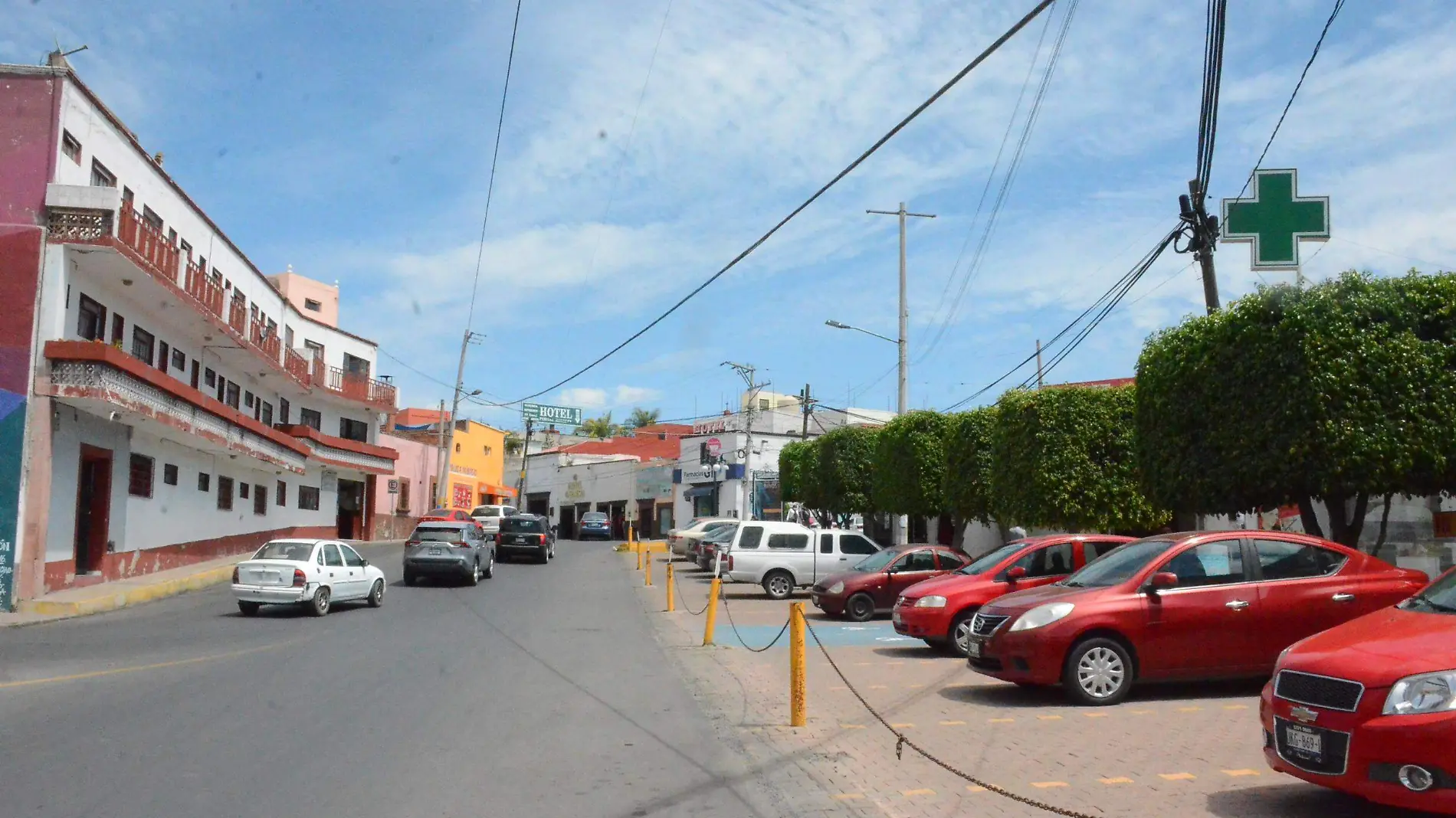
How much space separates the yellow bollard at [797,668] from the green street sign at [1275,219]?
27.4 feet

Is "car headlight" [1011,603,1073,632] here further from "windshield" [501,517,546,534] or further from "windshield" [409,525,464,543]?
"windshield" [501,517,546,534]

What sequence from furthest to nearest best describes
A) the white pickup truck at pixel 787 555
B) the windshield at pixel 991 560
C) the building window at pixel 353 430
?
the building window at pixel 353 430, the white pickup truck at pixel 787 555, the windshield at pixel 991 560

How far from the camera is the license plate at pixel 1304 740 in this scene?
5922 millimetres

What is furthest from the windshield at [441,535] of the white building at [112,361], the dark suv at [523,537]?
the dark suv at [523,537]

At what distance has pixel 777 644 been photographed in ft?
53.5

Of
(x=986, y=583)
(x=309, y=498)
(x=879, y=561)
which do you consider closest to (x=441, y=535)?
(x=879, y=561)

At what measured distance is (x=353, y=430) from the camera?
1934 inches

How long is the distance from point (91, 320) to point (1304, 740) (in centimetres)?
2464

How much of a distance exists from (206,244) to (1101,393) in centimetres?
2516

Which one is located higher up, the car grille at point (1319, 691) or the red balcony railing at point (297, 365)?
the red balcony railing at point (297, 365)

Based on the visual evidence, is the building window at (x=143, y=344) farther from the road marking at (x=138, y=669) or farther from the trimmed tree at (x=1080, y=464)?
the trimmed tree at (x=1080, y=464)

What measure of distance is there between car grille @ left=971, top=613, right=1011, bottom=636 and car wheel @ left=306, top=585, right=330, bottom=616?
12.9m

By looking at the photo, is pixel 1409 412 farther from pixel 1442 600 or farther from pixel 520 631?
pixel 520 631

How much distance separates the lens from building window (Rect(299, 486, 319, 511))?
4366 cm
